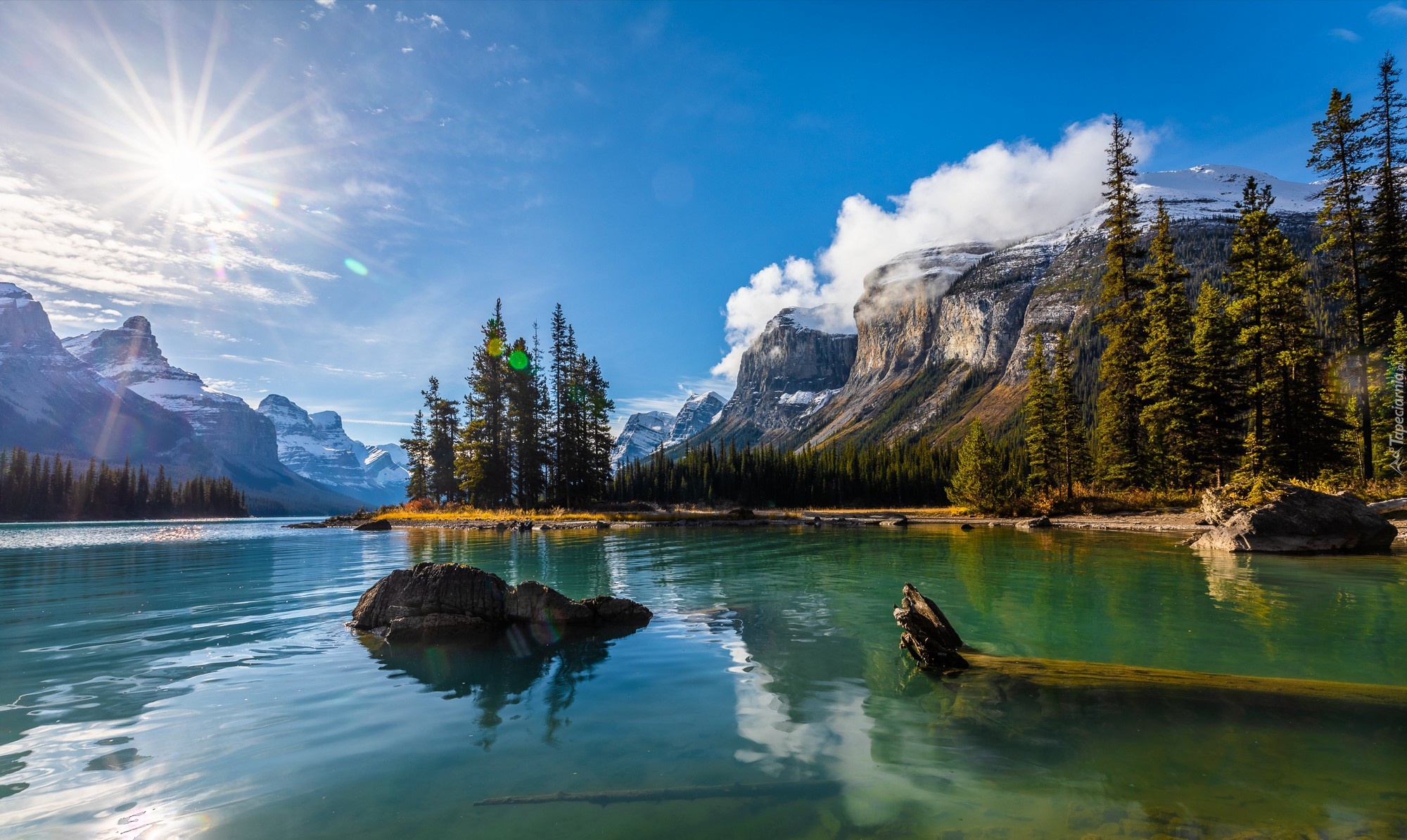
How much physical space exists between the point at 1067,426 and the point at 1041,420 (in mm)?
2551

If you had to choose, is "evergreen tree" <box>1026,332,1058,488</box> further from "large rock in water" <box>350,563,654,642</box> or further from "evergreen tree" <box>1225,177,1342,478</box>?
"large rock in water" <box>350,563,654,642</box>

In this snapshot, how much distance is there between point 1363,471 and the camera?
30484mm

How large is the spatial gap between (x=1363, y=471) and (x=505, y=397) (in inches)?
2705

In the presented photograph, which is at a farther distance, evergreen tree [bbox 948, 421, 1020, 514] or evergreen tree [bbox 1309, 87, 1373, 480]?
evergreen tree [bbox 948, 421, 1020, 514]

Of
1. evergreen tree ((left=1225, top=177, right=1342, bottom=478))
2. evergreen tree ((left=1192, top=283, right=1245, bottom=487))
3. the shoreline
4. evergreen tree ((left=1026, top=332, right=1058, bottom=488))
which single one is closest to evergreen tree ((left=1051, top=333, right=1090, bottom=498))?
evergreen tree ((left=1026, top=332, right=1058, bottom=488))

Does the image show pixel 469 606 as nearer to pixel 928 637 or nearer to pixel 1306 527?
pixel 928 637

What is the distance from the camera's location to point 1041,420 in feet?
183

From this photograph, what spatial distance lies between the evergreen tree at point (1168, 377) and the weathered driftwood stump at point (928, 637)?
39.8m

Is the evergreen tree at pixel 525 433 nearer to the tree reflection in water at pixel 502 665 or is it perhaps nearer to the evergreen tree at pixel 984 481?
the evergreen tree at pixel 984 481

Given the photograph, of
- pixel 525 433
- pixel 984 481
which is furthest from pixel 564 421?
pixel 984 481

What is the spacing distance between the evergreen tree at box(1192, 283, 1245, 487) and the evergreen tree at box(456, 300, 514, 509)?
61562 mm

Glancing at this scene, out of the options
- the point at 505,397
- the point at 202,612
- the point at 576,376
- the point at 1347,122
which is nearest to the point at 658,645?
the point at 202,612

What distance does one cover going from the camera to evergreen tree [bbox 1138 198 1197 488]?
4038 cm

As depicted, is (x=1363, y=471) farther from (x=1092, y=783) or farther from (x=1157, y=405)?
(x=1092, y=783)
